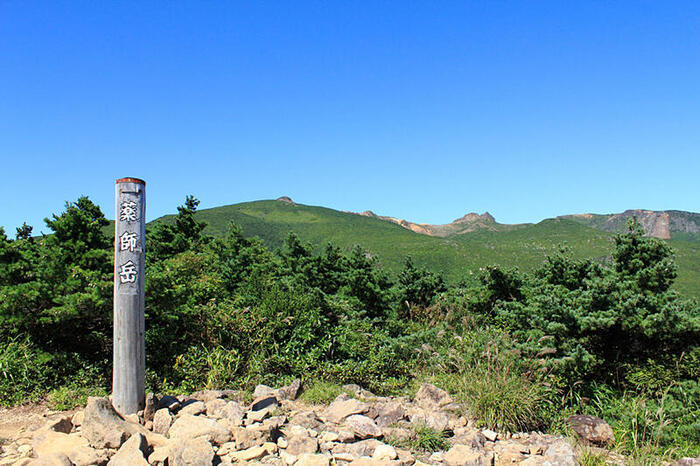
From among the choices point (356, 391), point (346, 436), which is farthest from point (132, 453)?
point (356, 391)

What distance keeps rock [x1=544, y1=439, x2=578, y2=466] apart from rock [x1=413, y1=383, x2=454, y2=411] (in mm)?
1315

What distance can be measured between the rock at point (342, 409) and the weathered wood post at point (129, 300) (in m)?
1.96

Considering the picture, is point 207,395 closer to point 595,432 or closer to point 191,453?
point 191,453

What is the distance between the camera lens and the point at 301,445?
4.55 metres

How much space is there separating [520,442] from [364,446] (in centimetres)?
171

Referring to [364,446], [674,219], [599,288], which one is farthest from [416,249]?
[674,219]

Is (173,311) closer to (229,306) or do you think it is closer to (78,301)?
(229,306)

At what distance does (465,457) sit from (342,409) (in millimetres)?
1494

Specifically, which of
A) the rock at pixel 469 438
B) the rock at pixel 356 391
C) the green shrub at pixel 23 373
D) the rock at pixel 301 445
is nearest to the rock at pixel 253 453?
the rock at pixel 301 445

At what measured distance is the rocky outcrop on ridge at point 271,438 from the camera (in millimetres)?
4246

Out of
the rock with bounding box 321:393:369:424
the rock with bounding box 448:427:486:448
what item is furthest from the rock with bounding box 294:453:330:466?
the rock with bounding box 448:427:486:448

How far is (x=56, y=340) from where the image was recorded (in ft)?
22.2

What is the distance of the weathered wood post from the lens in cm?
516

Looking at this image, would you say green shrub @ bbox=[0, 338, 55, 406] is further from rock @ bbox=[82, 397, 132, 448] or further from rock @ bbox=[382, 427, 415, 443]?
rock @ bbox=[382, 427, 415, 443]
